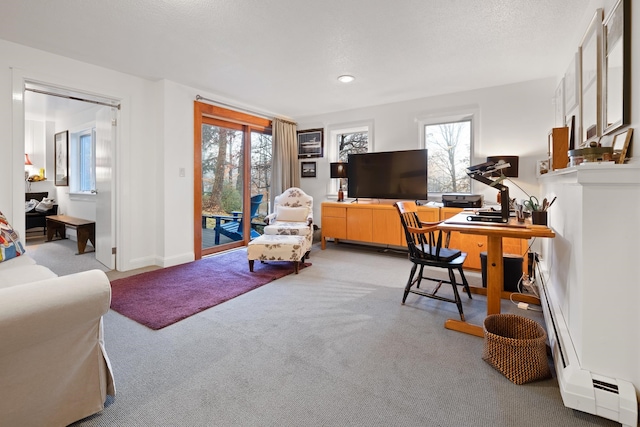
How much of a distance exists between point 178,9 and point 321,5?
42.0 inches

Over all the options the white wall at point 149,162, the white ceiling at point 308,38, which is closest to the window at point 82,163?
the white wall at point 149,162

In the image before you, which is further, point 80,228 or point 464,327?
point 80,228

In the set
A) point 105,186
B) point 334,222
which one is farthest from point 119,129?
point 334,222

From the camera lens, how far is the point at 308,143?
5.69 meters

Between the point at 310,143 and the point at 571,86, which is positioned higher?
the point at 310,143

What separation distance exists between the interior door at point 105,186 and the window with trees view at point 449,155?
13.9 ft

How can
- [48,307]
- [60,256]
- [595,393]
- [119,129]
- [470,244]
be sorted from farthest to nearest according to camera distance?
[60,256], [470,244], [119,129], [595,393], [48,307]

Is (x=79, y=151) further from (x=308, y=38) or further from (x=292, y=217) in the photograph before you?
(x=308, y=38)

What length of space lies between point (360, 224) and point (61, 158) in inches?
233

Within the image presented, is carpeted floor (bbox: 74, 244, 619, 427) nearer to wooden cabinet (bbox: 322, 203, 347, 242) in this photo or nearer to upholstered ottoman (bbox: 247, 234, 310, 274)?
upholstered ottoman (bbox: 247, 234, 310, 274)

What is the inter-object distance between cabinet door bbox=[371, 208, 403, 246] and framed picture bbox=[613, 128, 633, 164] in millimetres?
2761

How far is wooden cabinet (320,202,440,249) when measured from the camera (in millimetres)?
4312

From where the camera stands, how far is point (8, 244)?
2.27m

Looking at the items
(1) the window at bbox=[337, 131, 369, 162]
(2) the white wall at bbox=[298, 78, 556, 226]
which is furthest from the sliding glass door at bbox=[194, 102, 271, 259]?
(2) the white wall at bbox=[298, 78, 556, 226]
